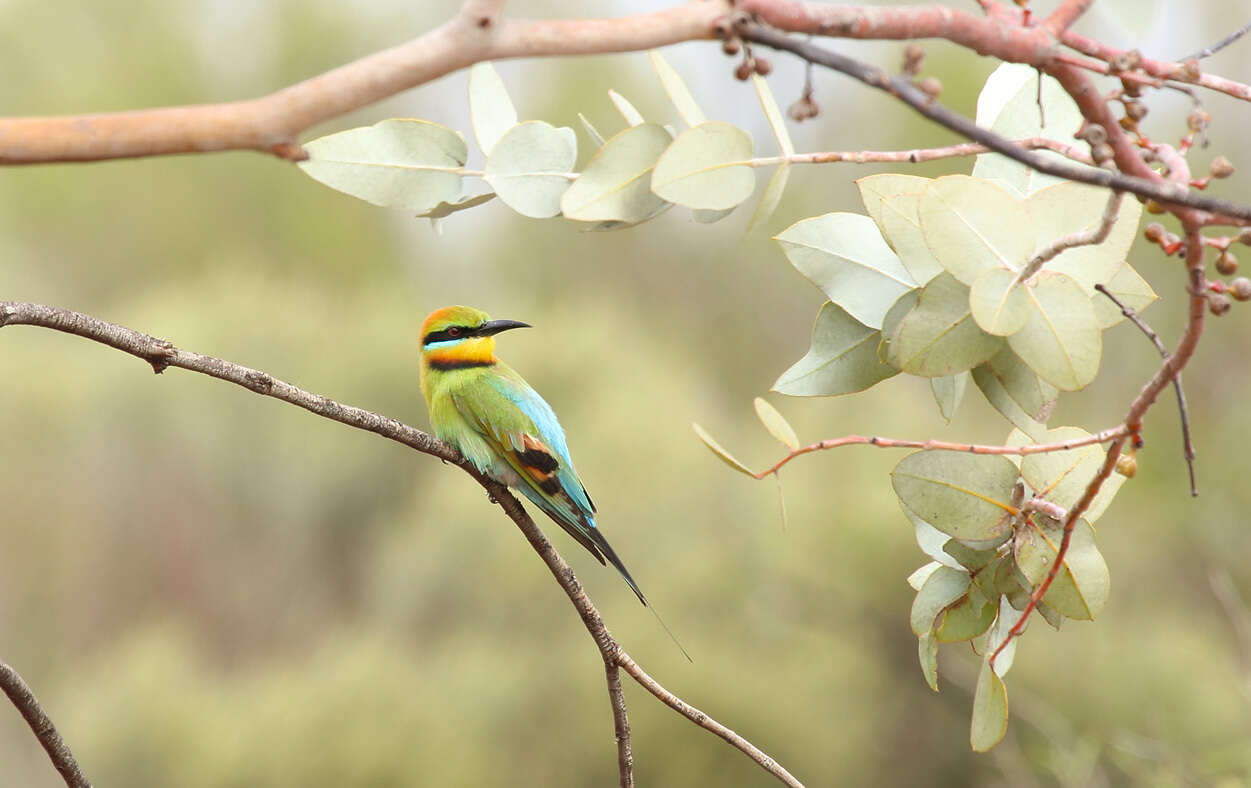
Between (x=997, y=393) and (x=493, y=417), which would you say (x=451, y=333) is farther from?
(x=997, y=393)

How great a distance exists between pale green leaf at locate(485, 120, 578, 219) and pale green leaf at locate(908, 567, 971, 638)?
1.18 feet

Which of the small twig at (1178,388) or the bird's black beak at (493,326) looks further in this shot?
the bird's black beak at (493,326)

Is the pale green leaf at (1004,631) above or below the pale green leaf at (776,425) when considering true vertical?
below

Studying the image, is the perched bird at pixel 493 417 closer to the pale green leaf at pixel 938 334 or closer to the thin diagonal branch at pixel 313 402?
the thin diagonal branch at pixel 313 402

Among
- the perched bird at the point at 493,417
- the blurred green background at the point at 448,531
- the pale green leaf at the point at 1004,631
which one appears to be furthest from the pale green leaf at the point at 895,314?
the blurred green background at the point at 448,531

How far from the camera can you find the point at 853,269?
0.76 m

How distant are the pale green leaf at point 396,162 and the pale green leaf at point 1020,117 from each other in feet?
1.14

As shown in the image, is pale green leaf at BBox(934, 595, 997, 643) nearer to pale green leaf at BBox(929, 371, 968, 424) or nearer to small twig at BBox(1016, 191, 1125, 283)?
pale green leaf at BBox(929, 371, 968, 424)

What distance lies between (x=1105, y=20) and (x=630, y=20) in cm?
34

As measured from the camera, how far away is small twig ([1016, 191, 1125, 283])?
0.53 meters

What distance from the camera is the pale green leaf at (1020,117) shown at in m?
0.78

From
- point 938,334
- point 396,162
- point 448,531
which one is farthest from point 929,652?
point 448,531

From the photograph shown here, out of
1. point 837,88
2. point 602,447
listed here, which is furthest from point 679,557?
point 837,88

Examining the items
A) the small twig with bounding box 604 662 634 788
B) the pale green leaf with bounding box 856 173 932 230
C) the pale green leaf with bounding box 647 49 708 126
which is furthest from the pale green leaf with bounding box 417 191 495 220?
the small twig with bounding box 604 662 634 788
